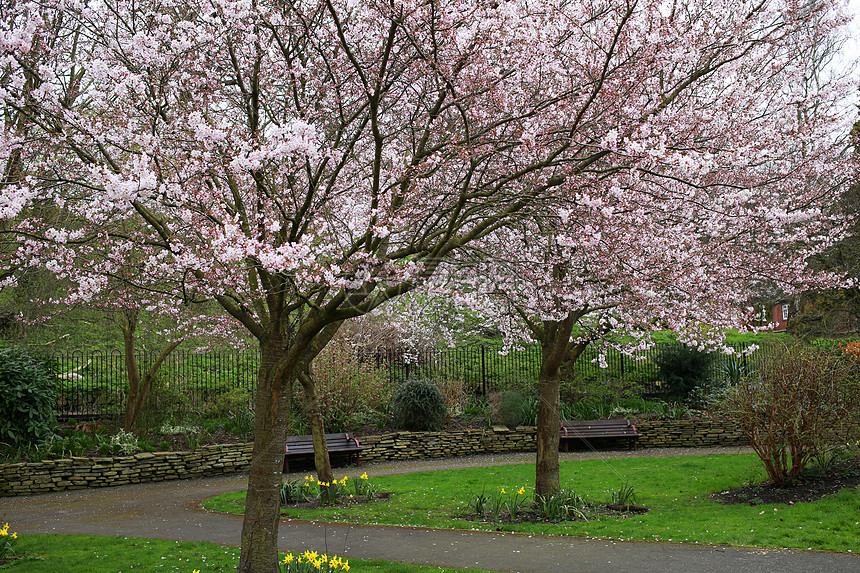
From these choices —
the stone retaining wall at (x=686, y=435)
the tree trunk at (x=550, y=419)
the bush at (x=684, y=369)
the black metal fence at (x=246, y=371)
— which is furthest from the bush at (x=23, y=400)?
the bush at (x=684, y=369)

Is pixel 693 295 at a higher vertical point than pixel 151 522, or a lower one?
higher

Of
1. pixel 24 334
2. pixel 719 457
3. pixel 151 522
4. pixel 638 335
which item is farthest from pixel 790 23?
pixel 24 334

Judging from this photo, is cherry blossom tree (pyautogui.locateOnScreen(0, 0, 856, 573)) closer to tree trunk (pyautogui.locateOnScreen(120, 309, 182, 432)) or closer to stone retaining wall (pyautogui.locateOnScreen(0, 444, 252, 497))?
stone retaining wall (pyautogui.locateOnScreen(0, 444, 252, 497))

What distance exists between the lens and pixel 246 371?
15.0 meters

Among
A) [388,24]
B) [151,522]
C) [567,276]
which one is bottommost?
[151,522]

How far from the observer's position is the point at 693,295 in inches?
300

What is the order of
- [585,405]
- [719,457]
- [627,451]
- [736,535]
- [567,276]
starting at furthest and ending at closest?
1. [585,405]
2. [627,451]
3. [719,457]
4. [567,276]
5. [736,535]

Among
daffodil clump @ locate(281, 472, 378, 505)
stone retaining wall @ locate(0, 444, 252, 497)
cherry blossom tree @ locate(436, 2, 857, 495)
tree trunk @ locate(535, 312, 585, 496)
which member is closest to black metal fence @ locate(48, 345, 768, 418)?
stone retaining wall @ locate(0, 444, 252, 497)

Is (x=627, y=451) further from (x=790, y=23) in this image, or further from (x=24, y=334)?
(x=24, y=334)

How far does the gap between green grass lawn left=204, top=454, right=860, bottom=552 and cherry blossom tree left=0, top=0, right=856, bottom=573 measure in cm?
277

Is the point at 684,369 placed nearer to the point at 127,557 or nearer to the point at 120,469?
the point at 120,469

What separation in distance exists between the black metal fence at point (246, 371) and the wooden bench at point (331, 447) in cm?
247

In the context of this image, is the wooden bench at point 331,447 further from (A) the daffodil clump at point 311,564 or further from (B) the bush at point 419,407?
(A) the daffodil clump at point 311,564

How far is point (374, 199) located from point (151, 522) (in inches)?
215
